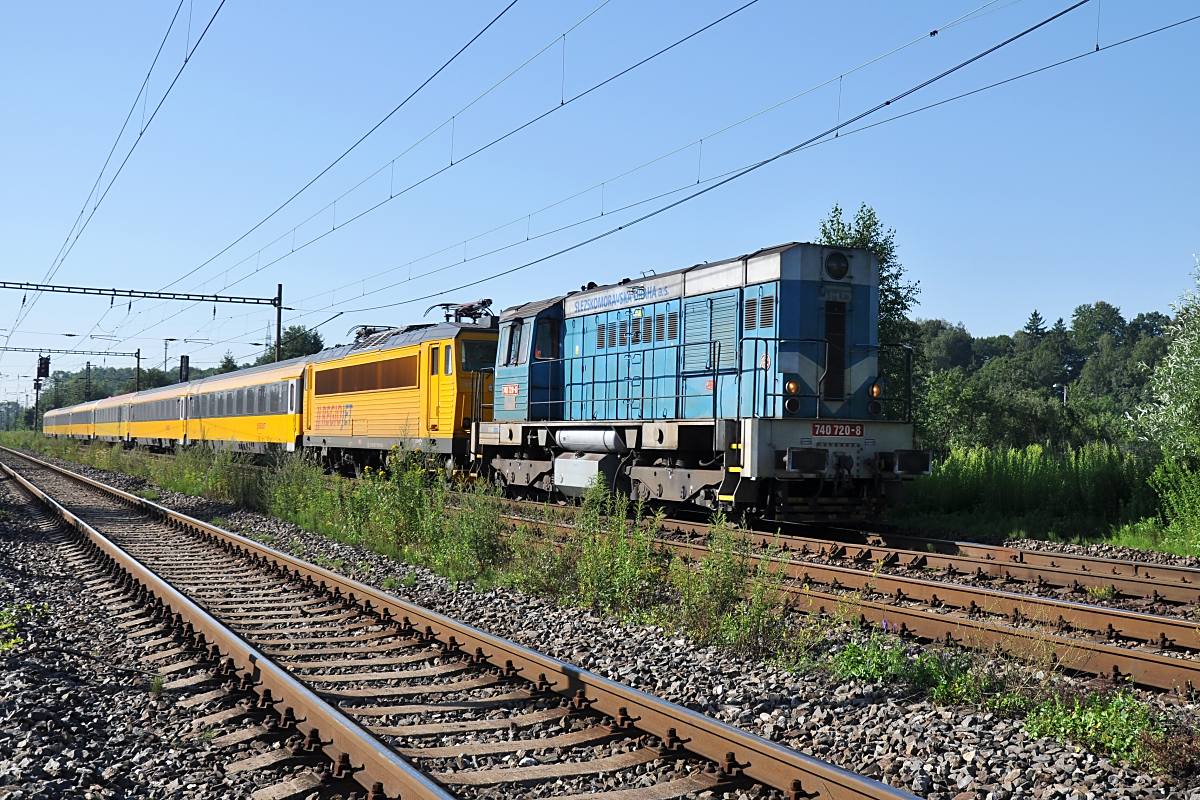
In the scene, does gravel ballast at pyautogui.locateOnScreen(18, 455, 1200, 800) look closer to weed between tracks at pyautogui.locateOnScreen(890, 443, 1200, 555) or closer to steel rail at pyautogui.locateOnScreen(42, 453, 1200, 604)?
steel rail at pyautogui.locateOnScreen(42, 453, 1200, 604)

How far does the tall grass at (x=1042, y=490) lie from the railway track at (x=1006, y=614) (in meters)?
3.27

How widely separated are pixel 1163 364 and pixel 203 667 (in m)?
16.9

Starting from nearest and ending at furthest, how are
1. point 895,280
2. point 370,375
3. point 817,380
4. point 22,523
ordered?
1. point 817,380
2. point 22,523
3. point 370,375
4. point 895,280

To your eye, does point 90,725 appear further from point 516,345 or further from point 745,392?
point 516,345

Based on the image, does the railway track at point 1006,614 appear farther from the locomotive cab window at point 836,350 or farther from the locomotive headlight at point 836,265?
the locomotive headlight at point 836,265

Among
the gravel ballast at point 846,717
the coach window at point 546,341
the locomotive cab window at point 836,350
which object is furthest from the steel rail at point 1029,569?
the coach window at point 546,341

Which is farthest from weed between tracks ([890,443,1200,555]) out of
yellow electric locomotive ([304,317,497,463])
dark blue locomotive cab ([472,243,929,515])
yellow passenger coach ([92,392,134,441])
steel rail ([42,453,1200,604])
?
yellow passenger coach ([92,392,134,441])

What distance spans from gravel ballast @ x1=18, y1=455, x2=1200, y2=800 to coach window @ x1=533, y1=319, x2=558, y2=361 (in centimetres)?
850

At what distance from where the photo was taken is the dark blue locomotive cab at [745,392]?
1260cm

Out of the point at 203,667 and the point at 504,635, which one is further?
the point at 504,635

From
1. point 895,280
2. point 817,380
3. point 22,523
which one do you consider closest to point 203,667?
point 817,380

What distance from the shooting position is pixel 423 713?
223 inches

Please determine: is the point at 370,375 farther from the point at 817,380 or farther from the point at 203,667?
the point at 203,667

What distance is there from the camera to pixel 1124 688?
609 centimetres
